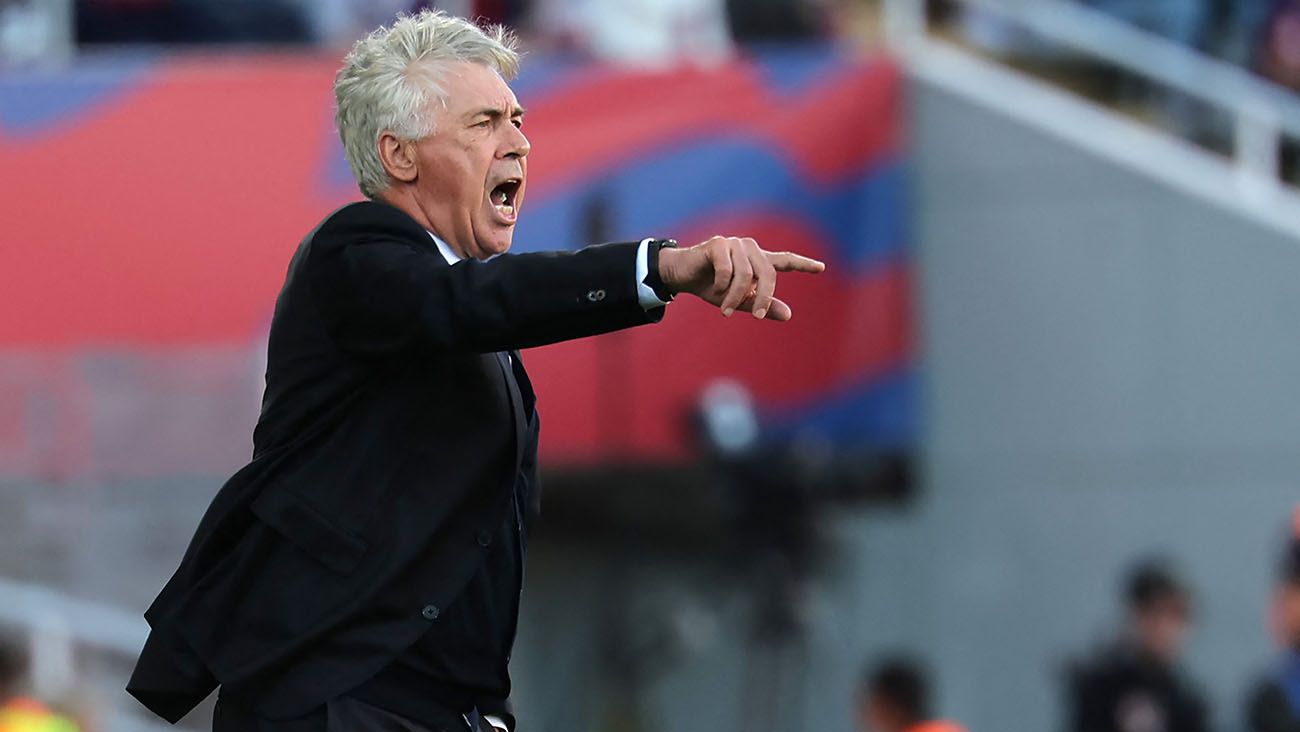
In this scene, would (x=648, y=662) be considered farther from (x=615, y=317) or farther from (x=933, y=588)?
(x=615, y=317)

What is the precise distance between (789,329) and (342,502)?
6.27 m

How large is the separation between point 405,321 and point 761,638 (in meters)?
6.51

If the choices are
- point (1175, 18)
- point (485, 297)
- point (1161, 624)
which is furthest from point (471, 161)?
point (1175, 18)

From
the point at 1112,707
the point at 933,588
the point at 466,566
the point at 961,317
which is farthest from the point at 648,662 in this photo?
the point at 466,566

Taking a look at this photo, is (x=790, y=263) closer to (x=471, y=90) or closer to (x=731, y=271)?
(x=731, y=271)

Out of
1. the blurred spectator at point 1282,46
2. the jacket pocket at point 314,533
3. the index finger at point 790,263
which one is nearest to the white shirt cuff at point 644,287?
the index finger at point 790,263

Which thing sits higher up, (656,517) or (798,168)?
(798,168)

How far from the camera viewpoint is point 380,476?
2.94 metres

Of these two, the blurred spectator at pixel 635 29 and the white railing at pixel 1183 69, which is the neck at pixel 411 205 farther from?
the white railing at pixel 1183 69

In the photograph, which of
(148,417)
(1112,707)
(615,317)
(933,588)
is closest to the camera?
(615,317)

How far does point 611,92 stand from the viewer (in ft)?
29.7

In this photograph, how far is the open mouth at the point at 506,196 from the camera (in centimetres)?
311

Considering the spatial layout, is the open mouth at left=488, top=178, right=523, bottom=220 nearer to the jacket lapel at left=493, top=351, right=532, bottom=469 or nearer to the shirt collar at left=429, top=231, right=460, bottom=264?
the shirt collar at left=429, top=231, right=460, bottom=264

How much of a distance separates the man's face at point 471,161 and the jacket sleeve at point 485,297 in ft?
0.68
